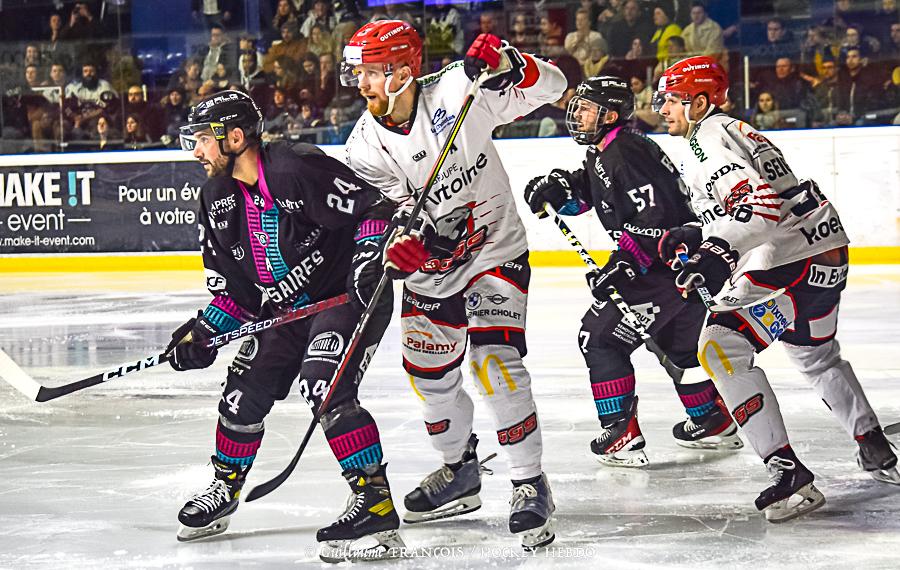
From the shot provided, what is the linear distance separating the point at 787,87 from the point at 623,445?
6.01m

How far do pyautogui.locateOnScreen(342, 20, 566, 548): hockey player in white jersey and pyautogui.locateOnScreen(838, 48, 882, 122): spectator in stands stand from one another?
6241 mm

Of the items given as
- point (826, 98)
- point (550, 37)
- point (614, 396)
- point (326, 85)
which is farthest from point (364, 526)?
point (326, 85)

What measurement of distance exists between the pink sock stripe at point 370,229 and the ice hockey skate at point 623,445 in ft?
3.95

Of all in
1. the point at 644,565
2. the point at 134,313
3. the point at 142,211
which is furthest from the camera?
the point at 142,211

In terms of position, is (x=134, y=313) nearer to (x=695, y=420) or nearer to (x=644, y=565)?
(x=695, y=420)

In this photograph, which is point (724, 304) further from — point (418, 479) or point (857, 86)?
point (857, 86)

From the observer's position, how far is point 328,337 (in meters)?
2.97

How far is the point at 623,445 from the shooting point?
12.5 ft

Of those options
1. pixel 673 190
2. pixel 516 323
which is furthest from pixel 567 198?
pixel 516 323

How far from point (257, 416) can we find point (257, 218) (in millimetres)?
486

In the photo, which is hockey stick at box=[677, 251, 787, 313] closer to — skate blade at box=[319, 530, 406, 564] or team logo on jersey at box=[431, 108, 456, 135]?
team logo on jersey at box=[431, 108, 456, 135]

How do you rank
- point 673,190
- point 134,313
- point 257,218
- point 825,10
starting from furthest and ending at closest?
point 825,10 → point 134,313 → point 673,190 → point 257,218

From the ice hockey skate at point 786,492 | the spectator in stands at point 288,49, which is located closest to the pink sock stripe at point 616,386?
the ice hockey skate at point 786,492

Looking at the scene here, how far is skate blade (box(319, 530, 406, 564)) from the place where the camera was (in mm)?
2934
